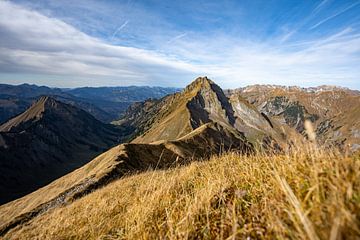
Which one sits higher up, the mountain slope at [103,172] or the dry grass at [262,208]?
the dry grass at [262,208]

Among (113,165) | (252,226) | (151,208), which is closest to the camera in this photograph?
(252,226)

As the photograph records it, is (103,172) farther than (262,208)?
Yes

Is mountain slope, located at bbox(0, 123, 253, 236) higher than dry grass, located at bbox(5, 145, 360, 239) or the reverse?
the reverse

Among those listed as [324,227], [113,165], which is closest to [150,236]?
[324,227]

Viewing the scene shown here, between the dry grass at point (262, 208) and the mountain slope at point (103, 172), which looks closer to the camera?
the dry grass at point (262, 208)

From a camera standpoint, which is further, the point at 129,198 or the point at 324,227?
the point at 129,198

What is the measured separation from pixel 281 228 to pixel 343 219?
0.68 m

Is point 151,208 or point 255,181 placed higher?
point 255,181

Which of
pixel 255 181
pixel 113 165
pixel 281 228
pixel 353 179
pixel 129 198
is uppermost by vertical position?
pixel 353 179

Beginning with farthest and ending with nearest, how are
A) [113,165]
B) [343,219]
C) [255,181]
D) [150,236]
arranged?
[113,165] < [255,181] < [150,236] < [343,219]

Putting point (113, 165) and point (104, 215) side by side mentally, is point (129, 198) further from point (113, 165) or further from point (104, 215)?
point (113, 165)

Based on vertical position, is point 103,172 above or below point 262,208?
below

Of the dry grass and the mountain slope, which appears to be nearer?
the dry grass

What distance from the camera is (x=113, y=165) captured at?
5991 centimetres
